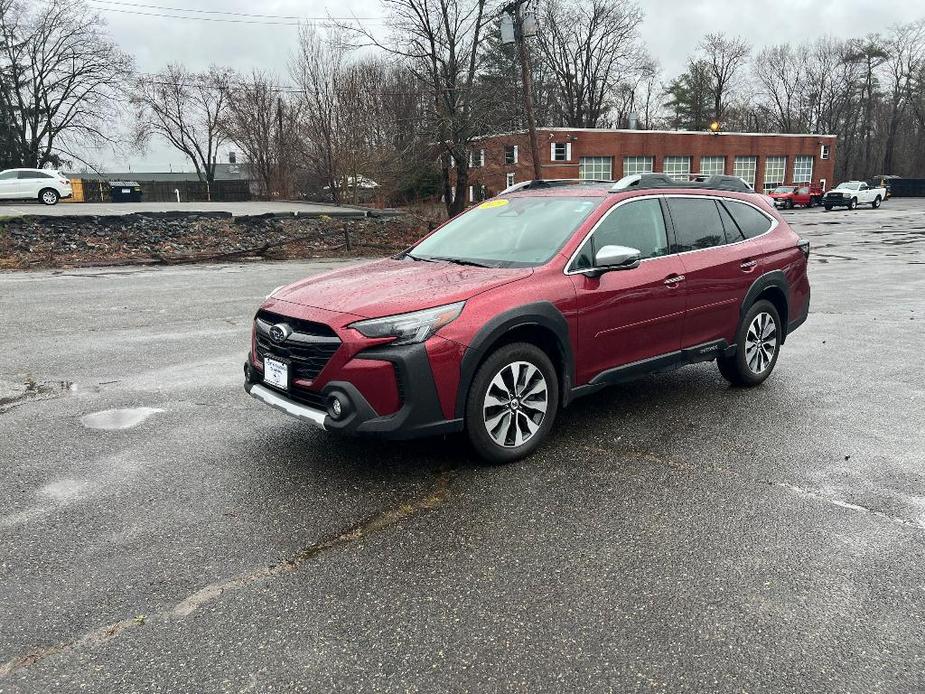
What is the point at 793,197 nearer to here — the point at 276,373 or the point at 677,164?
the point at 677,164

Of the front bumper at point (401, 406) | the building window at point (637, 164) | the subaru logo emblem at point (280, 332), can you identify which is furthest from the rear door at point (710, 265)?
the building window at point (637, 164)

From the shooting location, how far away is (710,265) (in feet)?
17.4

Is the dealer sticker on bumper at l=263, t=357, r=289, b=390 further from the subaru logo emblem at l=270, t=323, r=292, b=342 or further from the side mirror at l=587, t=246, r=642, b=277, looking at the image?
the side mirror at l=587, t=246, r=642, b=277

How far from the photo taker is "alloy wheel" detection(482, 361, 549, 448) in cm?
407

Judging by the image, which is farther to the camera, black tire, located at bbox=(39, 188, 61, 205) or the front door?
black tire, located at bbox=(39, 188, 61, 205)

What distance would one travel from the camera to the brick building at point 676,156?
1902 inches

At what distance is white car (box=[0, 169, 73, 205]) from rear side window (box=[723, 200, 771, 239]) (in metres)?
30.1

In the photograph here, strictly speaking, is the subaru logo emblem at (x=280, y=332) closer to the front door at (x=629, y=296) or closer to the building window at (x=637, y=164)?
the front door at (x=629, y=296)

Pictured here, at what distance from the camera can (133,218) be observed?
19.7m

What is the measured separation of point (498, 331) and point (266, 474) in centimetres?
166

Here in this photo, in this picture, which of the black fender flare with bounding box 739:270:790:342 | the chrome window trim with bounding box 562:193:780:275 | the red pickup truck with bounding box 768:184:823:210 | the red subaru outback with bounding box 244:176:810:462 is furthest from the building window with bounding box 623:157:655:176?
the red subaru outback with bounding box 244:176:810:462

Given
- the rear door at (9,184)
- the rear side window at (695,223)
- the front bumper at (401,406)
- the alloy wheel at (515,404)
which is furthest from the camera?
the rear door at (9,184)

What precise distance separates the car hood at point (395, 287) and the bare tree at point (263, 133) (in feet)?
157

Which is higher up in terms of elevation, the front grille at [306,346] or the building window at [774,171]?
the building window at [774,171]
